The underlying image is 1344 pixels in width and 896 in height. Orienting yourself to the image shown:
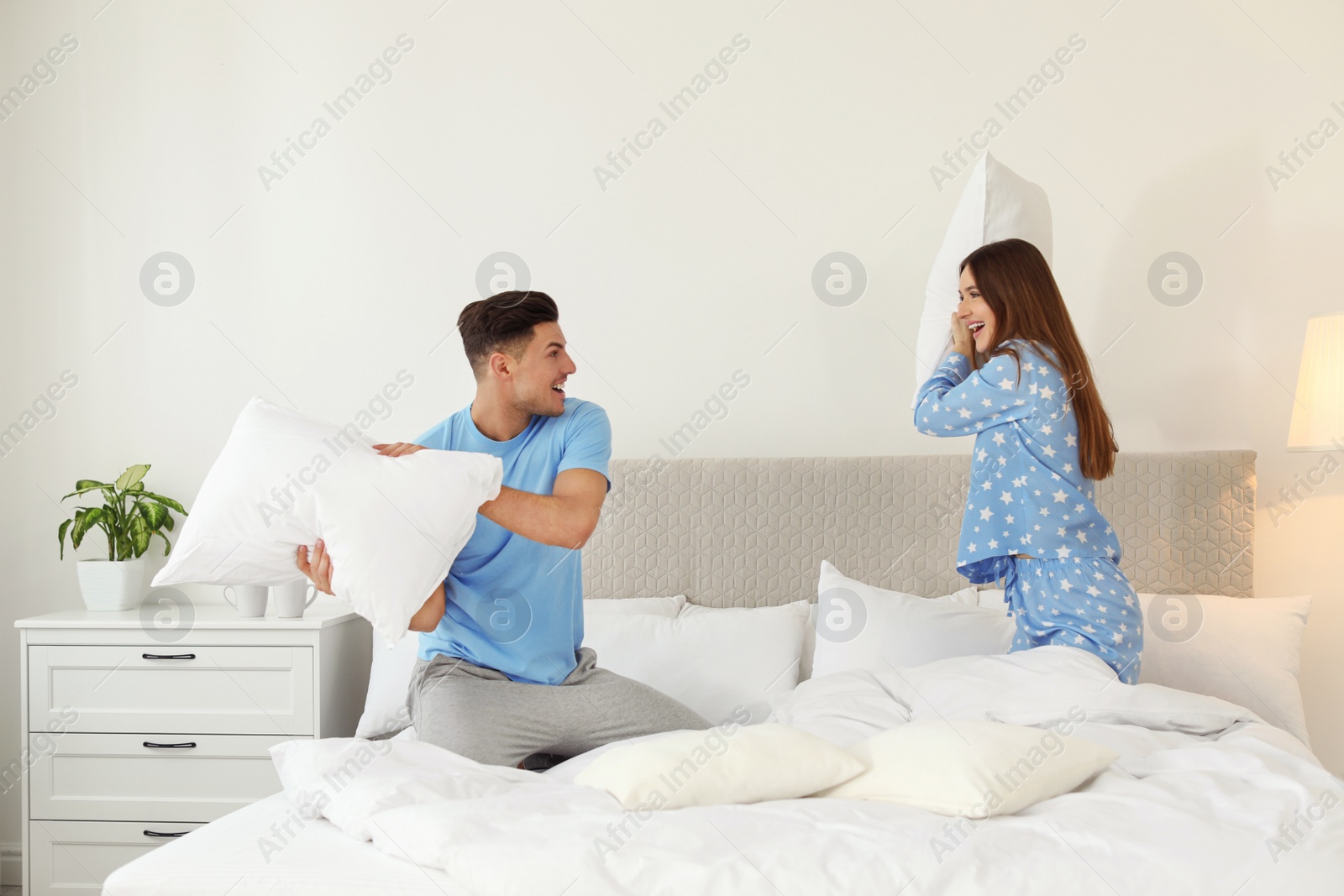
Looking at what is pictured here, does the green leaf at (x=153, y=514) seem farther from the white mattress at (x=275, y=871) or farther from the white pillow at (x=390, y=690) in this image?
the white mattress at (x=275, y=871)

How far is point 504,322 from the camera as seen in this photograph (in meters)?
1.80

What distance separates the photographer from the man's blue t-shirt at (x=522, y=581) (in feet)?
5.94

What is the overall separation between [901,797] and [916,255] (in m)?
1.75

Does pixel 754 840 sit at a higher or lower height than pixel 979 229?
lower

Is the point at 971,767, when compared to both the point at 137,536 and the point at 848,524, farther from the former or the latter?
the point at 137,536

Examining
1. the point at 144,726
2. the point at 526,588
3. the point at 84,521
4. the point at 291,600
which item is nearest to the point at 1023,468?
the point at 526,588

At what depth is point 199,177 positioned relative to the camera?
2881 mm

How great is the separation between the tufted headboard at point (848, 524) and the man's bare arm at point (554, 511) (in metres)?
0.83

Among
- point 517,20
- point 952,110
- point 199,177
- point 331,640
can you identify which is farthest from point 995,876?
point 199,177

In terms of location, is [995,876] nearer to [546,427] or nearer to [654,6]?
[546,427]

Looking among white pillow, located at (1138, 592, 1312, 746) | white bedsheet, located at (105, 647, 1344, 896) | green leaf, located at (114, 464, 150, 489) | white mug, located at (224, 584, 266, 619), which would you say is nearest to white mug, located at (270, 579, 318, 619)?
white mug, located at (224, 584, 266, 619)

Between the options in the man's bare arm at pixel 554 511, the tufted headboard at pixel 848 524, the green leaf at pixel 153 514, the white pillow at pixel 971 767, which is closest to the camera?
the white pillow at pixel 971 767

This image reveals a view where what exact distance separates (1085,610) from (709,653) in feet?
2.76

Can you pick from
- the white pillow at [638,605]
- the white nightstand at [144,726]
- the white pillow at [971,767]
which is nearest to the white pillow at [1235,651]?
the white pillow at [971,767]
